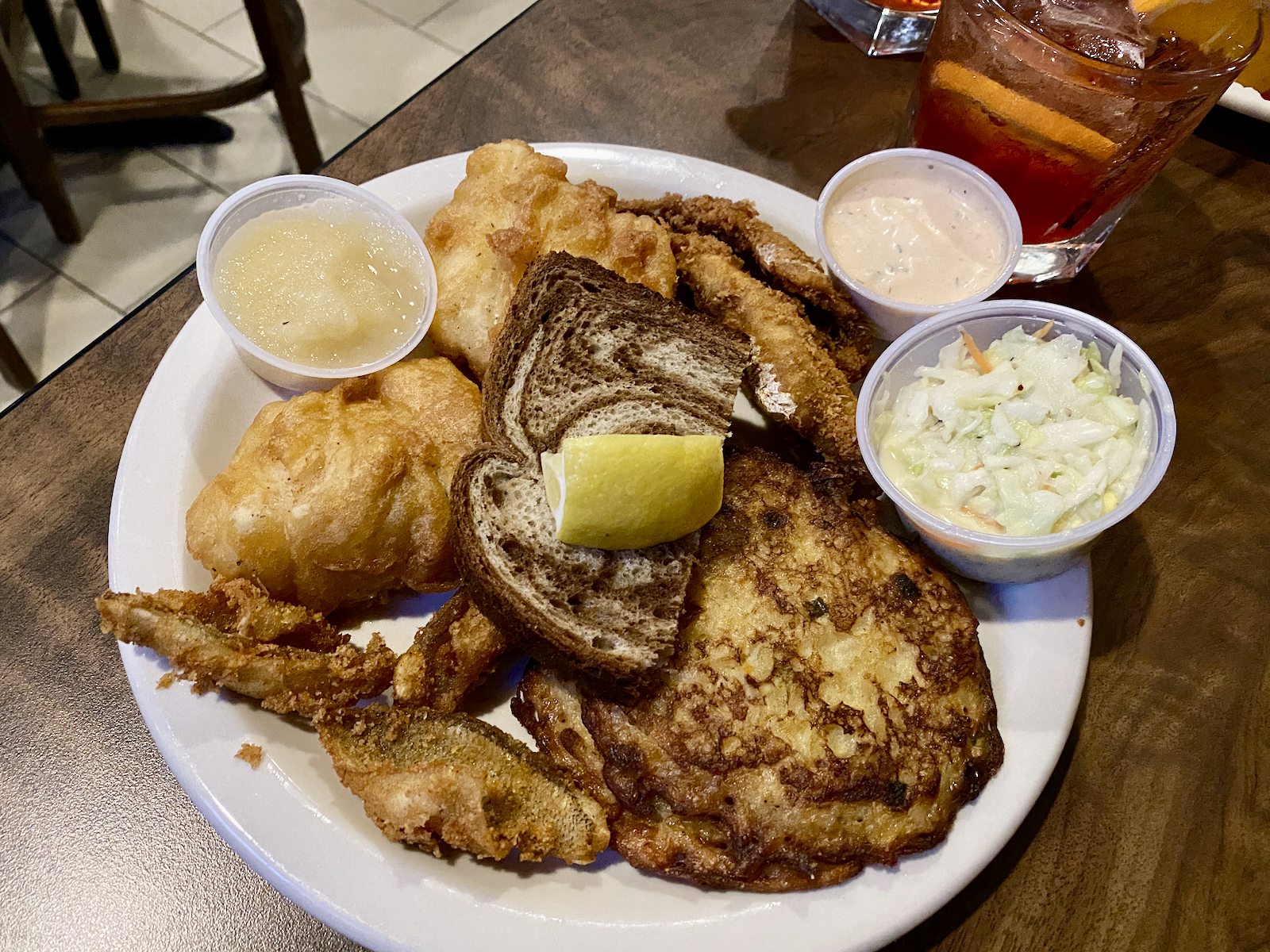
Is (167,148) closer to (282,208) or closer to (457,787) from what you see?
(282,208)

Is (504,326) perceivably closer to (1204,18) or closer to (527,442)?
(527,442)

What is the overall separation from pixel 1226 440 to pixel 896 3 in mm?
1810

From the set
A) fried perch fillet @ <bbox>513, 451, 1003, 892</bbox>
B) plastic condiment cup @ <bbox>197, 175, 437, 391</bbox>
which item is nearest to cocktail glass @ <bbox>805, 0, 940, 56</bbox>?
plastic condiment cup @ <bbox>197, 175, 437, 391</bbox>

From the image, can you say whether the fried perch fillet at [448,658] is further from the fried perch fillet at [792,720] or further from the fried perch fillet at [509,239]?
the fried perch fillet at [509,239]

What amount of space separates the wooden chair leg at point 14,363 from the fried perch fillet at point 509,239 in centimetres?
249

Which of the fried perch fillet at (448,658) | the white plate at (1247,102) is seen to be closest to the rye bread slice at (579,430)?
the fried perch fillet at (448,658)

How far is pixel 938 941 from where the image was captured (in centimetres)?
183

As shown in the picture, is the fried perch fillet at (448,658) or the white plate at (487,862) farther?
the fried perch fillet at (448,658)

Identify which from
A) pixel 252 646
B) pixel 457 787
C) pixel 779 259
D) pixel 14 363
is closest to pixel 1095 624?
pixel 779 259

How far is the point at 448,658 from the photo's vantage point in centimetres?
191

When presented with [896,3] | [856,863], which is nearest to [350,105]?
[896,3]

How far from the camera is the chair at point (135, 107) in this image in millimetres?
3598

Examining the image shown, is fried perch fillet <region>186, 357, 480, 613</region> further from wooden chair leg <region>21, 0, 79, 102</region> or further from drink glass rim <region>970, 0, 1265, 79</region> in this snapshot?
wooden chair leg <region>21, 0, 79, 102</region>

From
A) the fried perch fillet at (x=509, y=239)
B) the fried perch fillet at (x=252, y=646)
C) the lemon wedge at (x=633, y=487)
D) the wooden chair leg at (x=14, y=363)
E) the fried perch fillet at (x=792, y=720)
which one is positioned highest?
the fried perch fillet at (x=509, y=239)
